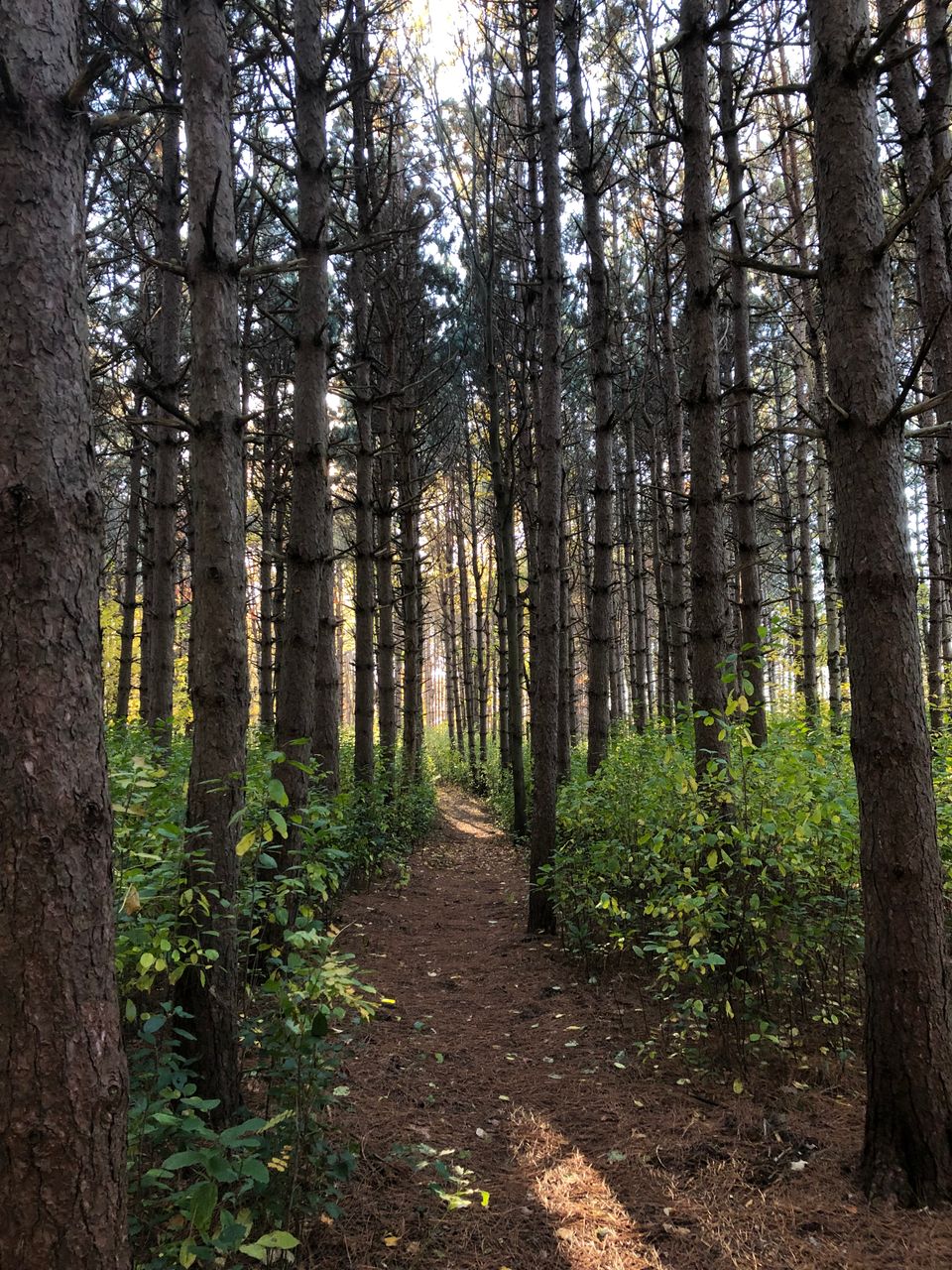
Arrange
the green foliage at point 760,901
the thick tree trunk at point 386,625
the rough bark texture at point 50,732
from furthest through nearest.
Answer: the thick tree trunk at point 386,625 → the green foliage at point 760,901 → the rough bark texture at point 50,732

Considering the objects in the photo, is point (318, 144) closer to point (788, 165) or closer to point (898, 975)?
point (898, 975)

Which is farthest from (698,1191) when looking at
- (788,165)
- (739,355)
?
(788,165)

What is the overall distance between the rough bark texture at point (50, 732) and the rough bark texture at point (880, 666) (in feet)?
8.21

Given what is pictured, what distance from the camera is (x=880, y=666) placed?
2.62 metres

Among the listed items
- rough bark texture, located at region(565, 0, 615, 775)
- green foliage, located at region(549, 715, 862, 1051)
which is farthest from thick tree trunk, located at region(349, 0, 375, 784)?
green foliage, located at region(549, 715, 862, 1051)

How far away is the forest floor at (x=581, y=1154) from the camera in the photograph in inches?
96.9

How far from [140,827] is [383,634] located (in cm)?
837

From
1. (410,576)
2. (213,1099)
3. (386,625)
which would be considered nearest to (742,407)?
(386,625)

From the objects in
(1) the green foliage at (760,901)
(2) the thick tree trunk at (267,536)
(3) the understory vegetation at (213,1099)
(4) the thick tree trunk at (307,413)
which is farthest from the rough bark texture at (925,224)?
(2) the thick tree trunk at (267,536)

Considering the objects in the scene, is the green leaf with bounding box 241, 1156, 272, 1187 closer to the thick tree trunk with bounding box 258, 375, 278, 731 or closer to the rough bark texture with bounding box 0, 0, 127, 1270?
the rough bark texture with bounding box 0, 0, 127, 1270

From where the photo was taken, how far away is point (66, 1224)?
57.6 inches

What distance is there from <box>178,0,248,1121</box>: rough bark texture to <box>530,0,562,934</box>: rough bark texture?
3.41 metres

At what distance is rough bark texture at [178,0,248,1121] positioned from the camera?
317 cm

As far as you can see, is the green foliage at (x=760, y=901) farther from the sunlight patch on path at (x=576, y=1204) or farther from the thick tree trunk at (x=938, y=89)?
the thick tree trunk at (x=938, y=89)
